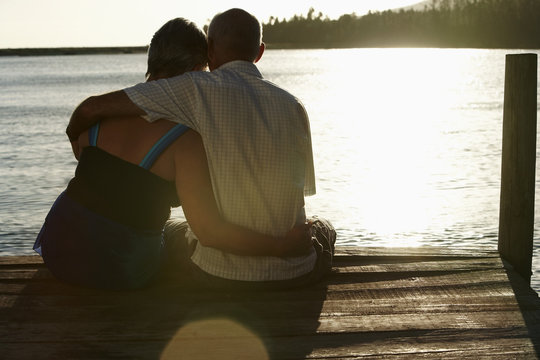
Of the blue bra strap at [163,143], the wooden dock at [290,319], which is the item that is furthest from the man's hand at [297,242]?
the blue bra strap at [163,143]

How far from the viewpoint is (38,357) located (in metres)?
2.88

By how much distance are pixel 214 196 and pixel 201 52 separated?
649 millimetres

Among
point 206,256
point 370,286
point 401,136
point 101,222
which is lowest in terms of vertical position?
point 401,136

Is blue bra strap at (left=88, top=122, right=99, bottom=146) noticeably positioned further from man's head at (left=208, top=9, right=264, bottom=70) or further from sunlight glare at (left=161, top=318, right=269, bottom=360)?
sunlight glare at (left=161, top=318, right=269, bottom=360)

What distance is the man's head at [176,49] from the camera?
329 cm

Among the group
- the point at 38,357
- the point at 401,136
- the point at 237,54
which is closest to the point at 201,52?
the point at 237,54

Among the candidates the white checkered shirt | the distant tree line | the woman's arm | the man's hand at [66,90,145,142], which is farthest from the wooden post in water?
the distant tree line

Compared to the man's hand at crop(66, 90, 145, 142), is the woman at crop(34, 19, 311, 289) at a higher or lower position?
lower

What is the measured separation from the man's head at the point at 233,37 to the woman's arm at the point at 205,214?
38 cm

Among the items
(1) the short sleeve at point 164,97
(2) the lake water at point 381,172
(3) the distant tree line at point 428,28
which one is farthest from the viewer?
(3) the distant tree line at point 428,28

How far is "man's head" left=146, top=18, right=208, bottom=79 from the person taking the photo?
3.29m

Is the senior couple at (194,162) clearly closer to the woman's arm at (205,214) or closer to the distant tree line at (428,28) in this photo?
the woman's arm at (205,214)

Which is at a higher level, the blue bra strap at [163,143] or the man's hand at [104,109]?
the man's hand at [104,109]

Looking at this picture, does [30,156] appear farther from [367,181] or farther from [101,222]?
[101,222]
